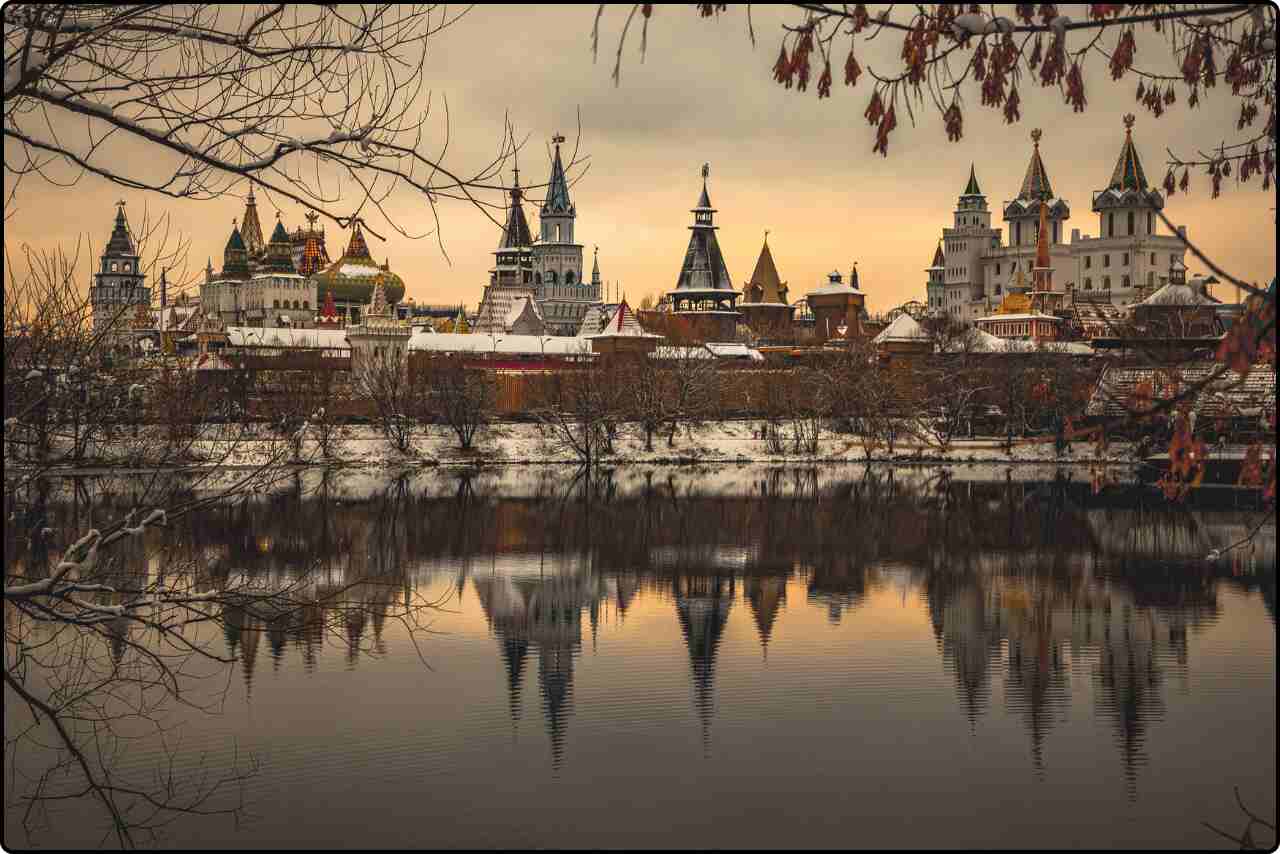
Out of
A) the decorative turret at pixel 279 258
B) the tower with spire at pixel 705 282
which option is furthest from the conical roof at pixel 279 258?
the tower with spire at pixel 705 282

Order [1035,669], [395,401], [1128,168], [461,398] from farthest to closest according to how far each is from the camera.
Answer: [1128,168] < [461,398] < [395,401] < [1035,669]

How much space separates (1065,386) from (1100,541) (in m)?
22.6

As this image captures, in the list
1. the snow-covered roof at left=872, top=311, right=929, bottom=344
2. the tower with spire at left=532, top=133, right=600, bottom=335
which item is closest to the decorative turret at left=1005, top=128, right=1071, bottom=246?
the tower with spire at left=532, top=133, right=600, bottom=335

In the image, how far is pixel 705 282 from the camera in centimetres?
10262

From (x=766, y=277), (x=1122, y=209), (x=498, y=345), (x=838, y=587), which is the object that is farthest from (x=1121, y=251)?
(x=838, y=587)

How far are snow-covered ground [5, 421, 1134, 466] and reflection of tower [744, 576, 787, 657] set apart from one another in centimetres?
2505

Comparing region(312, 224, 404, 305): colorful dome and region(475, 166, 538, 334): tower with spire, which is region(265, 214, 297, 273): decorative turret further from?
region(475, 166, 538, 334): tower with spire

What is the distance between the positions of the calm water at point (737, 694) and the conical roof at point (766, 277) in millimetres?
90568

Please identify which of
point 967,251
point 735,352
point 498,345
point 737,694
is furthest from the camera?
point 967,251

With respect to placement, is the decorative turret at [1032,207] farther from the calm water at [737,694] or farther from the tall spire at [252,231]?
the calm water at [737,694]

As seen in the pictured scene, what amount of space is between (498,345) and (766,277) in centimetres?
4857

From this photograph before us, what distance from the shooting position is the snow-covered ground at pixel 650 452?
151 ft

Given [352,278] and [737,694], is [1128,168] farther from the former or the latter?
[737,694]

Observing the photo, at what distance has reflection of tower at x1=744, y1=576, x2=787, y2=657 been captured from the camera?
17712 millimetres
